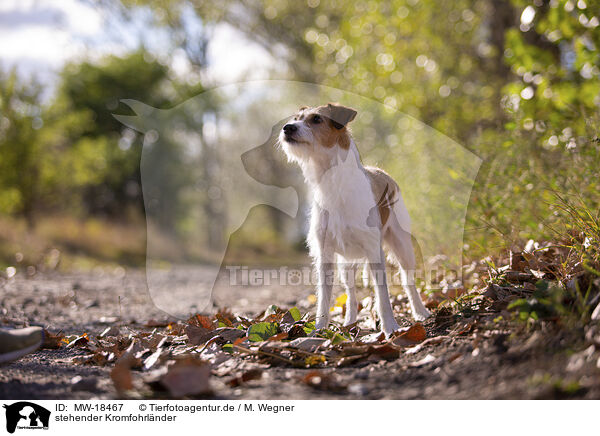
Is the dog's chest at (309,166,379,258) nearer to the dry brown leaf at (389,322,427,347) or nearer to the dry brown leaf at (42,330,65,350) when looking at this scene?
the dry brown leaf at (389,322,427,347)

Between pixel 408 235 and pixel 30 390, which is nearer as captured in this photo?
pixel 30 390

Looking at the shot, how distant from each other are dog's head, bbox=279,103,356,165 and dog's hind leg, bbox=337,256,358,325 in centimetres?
102

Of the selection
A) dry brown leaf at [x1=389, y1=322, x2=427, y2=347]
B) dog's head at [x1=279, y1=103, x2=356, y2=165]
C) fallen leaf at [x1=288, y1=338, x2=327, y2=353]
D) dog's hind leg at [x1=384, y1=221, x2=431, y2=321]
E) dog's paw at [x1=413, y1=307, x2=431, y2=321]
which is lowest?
fallen leaf at [x1=288, y1=338, x2=327, y2=353]

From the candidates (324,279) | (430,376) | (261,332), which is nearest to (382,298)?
(324,279)

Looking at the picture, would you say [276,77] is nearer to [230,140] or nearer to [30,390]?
[230,140]

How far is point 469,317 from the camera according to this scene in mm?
3139

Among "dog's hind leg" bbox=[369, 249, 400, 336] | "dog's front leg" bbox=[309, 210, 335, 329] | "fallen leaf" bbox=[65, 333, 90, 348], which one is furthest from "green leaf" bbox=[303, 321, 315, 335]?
"fallen leaf" bbox=[65, 333, 90, 348]

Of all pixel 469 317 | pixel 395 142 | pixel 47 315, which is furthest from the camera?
pixel 395 142

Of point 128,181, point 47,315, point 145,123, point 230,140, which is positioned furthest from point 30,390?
point 230,140

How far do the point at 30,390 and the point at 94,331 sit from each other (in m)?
2.19
